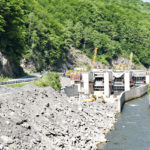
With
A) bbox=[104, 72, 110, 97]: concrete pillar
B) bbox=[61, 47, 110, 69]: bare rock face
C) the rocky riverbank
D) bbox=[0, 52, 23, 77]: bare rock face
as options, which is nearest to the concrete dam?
bbox=[104, 72, 110, 97]: concrete pillar

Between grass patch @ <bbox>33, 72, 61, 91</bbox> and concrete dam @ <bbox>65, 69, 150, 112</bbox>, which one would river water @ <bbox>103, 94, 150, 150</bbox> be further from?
concrete dam @ <bbox>65, 69, 150, 112</bbox>

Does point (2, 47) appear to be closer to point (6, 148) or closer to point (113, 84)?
point (113, 84)

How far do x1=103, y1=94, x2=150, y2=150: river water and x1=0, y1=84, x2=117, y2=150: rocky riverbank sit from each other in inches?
67.4

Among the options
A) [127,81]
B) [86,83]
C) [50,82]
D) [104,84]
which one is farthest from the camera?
[127,81]

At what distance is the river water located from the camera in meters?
39.0

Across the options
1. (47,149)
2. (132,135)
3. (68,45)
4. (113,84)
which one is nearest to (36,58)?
(113,84)

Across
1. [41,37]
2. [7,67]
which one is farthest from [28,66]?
[7,67]

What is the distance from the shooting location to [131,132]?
4625 centimetres

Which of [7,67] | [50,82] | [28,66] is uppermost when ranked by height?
[7,67]

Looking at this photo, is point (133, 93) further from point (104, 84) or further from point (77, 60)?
point (77, 60)

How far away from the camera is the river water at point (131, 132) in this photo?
1534 inches

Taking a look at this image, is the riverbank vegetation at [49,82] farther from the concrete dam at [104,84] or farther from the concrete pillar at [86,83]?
the concrete pillar at [86,83]

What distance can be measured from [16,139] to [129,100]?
60.7 metres

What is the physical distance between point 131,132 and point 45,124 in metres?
17.8
